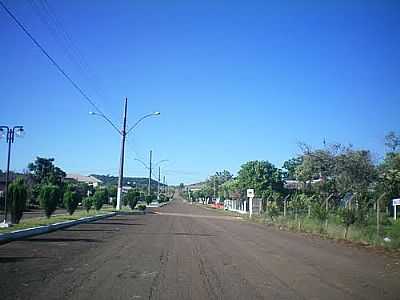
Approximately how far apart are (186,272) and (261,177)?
227 feet

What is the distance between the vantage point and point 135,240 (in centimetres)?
2125

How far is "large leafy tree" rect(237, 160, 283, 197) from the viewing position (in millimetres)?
79375

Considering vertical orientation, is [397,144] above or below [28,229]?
above

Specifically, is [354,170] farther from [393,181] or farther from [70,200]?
[70,200]

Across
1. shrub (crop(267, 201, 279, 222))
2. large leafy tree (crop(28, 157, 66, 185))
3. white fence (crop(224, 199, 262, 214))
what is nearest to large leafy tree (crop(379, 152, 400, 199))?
shrub (crop(267, 201, 279, 222))

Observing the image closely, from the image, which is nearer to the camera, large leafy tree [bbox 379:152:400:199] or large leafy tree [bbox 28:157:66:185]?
large leafy tree [bbox 379:152:400:199]

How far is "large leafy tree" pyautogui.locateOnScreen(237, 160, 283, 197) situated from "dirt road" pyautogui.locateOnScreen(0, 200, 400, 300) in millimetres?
59997

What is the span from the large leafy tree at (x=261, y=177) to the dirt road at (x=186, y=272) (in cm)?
6000

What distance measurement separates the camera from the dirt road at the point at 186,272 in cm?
976

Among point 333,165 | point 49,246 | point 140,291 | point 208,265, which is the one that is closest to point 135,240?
point 49,246

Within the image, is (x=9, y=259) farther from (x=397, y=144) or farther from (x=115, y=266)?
(x=397, y=144)

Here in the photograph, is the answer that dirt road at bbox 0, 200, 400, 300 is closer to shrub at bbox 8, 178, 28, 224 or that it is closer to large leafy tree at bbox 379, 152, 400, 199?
shrub at bbox 8, 178, 28, 224

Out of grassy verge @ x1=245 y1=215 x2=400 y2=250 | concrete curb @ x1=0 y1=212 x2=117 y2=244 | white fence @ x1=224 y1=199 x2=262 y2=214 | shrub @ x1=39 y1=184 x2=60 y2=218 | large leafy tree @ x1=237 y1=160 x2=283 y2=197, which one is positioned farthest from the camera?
large leafy tree @ x1=237 y1=160 x2=283 y2=197

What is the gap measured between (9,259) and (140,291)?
5372 mm
